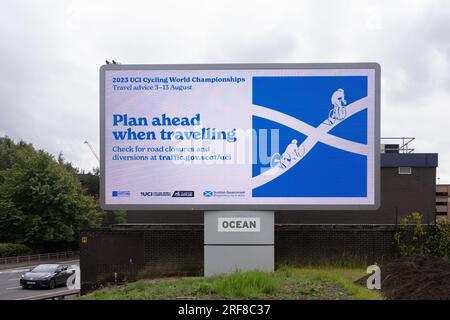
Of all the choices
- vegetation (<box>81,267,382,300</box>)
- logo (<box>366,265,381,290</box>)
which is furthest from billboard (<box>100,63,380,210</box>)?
vegetation (<box>81,267,382,300</box>)

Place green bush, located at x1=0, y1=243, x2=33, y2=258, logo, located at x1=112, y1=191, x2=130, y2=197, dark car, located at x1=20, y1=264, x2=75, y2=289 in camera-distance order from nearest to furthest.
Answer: logo, located at x1=112, y1=191, x2=130, y2=197
dark car, located at x1=20, y1=264, x2=75, y2=289
green bush, located at x1=0, y1=243, x2=33, y2=258

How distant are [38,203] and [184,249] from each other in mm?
34299

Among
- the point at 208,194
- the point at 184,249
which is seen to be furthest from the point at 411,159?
the point at 208,194

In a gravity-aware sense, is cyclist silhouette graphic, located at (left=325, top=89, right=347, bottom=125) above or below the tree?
above

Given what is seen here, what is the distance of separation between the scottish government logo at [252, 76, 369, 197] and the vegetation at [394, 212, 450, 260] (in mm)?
3851

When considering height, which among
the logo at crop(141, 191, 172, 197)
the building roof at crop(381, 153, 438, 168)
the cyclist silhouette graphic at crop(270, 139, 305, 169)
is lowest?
the logo at crop(141, 191, 172, 197)

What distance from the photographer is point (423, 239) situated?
615 inches

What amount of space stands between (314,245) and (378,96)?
566 cm

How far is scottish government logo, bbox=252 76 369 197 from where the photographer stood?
42.4ft

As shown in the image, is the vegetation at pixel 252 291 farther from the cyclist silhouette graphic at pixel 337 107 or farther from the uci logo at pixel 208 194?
the cyclist silhouette graphic at pixel 337 107

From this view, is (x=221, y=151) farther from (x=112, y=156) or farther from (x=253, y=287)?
(x=253, y=287)

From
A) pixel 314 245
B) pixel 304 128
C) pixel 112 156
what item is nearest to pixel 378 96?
pixel 304 128

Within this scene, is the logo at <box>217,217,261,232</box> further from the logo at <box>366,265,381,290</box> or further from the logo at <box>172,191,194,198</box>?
the logo at <box>366,265,381,290</box>

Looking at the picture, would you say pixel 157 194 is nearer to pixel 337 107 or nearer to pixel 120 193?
pixel 120 193
